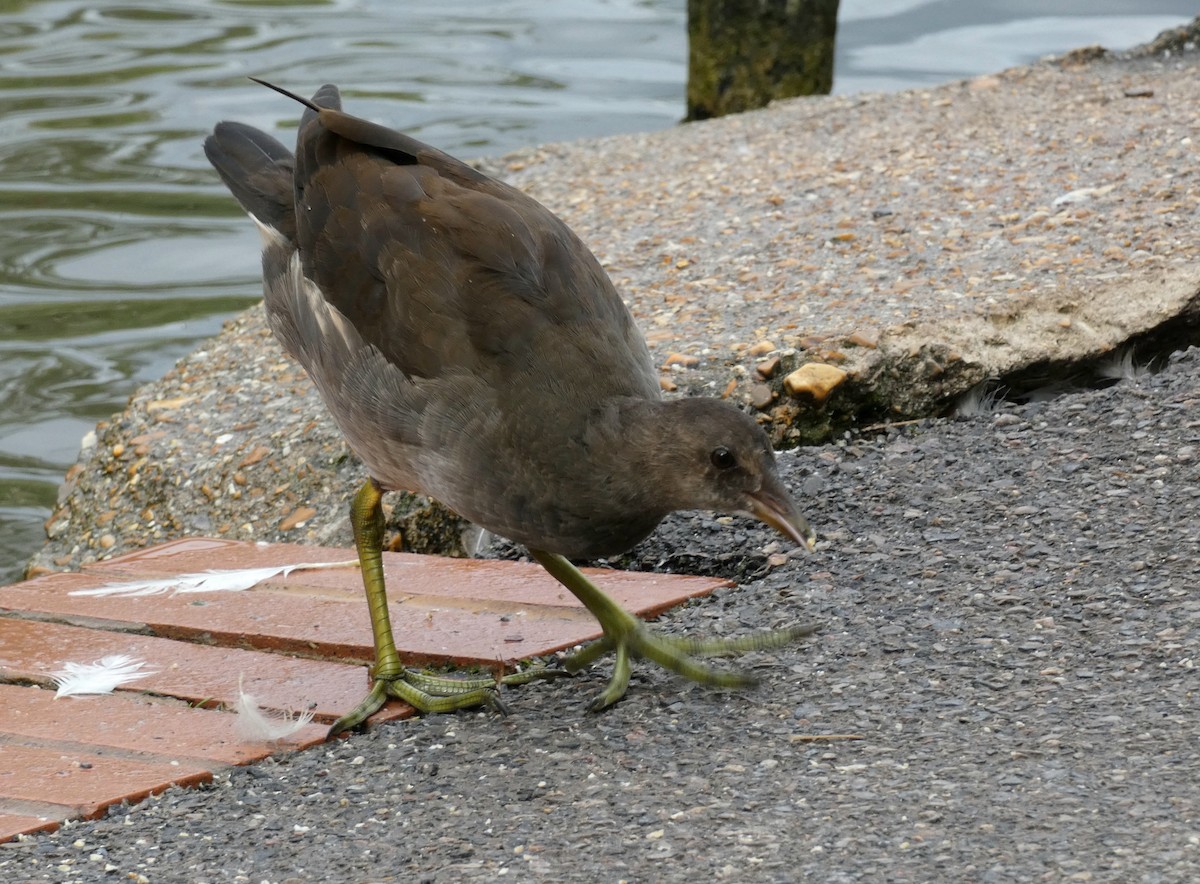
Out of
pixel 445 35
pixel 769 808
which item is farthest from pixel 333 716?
pixel 445 35

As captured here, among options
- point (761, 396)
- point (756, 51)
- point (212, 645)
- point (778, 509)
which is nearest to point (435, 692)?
point (212, 645)

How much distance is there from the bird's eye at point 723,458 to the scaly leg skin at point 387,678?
2.60 ft

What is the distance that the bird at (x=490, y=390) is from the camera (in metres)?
3.36

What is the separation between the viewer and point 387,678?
374 centimetres

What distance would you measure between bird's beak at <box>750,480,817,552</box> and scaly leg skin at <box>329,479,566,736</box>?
763 mm

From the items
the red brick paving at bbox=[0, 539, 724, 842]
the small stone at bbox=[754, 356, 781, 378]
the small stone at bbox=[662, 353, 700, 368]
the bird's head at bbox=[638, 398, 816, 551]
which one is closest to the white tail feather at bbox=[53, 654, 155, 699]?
the red brick paving at bbox=[0, 539, 724, 842]

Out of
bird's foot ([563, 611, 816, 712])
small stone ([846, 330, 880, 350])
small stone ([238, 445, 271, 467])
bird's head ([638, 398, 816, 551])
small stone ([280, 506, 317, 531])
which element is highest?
bird's head ([638, 398, 816, 551])

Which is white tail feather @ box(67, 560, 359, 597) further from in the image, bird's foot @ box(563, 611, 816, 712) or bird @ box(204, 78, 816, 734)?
bird's foot @ box(563, 611, 816, 712)

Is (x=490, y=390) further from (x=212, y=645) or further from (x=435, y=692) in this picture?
(x=212, y=645)

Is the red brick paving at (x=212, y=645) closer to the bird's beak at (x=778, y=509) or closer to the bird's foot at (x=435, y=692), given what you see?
the bird's foot at (x=435, y=692)

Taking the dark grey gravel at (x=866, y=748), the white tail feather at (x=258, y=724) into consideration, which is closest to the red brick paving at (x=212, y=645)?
the white tail feather at (x=258, y=724)

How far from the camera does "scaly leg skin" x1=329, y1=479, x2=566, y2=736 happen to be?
144 inches

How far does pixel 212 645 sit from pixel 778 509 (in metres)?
1.63

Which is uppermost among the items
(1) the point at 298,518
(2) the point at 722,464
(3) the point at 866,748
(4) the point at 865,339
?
(2) the point at 722,464
